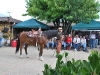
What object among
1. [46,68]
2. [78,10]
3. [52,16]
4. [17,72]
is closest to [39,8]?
[52,16]

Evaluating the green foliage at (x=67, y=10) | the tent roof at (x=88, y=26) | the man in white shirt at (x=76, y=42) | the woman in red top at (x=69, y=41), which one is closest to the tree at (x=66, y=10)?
the green foliage at (x=67, y=10)

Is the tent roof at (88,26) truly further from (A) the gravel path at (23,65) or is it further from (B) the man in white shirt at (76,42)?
(A) the gravel path at (23,65)

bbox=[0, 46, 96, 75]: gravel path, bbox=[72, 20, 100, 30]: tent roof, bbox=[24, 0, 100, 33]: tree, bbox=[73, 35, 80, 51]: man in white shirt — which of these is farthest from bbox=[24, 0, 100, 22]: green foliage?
bbox=[0, 46, 96, 75]: gravel path

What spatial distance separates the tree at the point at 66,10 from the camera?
59.5ft

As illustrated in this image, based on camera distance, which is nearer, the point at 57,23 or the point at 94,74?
the point at 94,74

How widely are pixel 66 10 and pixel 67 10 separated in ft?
0.30

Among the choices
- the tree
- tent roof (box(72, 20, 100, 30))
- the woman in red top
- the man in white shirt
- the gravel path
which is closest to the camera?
the gravel path

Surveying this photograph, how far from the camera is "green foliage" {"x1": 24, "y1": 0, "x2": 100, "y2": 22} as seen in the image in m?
18.1

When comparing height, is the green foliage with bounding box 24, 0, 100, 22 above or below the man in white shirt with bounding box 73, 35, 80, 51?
above

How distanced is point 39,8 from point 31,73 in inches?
536

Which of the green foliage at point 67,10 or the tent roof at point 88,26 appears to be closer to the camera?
the tent roof at point 88,26

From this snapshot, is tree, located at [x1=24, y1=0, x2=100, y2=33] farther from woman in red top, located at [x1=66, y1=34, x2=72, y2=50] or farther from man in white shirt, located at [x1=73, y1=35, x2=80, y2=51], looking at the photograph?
man in white shirt, located at [x1=73, y1=35, x2=80, y2=51]

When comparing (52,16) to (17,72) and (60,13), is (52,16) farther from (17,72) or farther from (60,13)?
(17,72)

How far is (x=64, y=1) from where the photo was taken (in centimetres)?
1906
